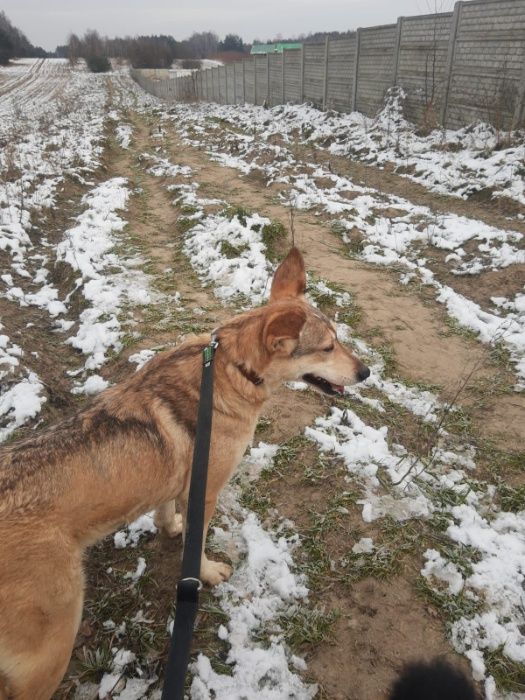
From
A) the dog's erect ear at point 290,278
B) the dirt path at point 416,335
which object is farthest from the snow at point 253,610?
the dirt path at point 416,335

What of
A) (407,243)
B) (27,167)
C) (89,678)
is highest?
(27,167)

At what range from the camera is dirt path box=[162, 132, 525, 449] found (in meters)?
4.70

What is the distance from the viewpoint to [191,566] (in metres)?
1.77

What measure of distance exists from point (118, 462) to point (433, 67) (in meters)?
16.5

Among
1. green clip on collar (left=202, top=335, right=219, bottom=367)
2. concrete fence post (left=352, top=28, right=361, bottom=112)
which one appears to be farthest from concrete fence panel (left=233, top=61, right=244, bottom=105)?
green clip on collar (left=202, top=335, right=219, bottom=367)

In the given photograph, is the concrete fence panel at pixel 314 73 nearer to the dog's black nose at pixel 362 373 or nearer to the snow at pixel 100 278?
the snow at pixel 100 278

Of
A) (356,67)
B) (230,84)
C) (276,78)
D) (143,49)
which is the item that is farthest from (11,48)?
(356,67)

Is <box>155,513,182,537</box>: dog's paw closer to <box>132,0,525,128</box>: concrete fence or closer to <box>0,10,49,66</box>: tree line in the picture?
<box>132,0,525,128</box>: concrete fence

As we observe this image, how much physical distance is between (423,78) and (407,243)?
10.5 meters

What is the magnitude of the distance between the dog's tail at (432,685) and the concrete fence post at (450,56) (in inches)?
646

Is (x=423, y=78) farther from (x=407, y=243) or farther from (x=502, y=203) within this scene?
(x=407, y=243)

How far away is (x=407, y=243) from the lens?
8.71 meters

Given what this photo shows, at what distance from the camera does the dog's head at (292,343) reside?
2.76 metres

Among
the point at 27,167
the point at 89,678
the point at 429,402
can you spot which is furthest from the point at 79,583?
the point at 27,167
